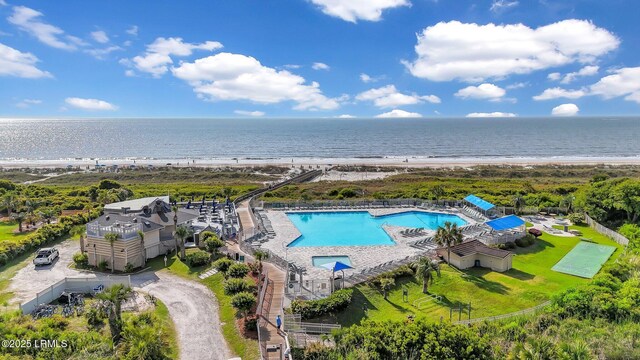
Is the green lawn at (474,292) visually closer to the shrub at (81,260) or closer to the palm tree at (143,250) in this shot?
the palm tree at (143,250)

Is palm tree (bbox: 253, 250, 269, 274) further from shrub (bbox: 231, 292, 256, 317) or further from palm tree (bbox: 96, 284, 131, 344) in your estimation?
palm tree (bbox: 96, 284, 131, 344)

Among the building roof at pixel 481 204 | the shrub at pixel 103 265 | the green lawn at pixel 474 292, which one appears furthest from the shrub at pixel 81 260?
the building roof at pixel 481 204

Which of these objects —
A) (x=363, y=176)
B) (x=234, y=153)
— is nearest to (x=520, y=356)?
(x=363, y=176)

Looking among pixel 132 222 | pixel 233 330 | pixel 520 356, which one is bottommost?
pixel 233 330

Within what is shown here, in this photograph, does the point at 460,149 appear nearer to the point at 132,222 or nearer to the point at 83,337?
the point at 132,222

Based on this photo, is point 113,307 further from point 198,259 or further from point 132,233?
point 132,233
